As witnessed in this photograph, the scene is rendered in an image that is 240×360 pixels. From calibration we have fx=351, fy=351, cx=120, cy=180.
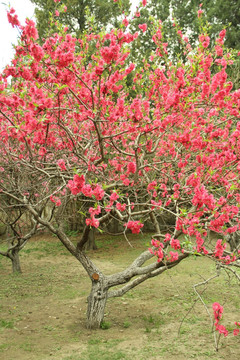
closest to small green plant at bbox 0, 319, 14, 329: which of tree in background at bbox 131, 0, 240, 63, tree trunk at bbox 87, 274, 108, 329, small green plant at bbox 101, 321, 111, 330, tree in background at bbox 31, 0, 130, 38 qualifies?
tree trunk at bbox 87, 274, 108, 329

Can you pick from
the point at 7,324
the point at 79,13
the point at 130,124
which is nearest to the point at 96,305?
the point at 7,324

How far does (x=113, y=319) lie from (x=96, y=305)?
58cm

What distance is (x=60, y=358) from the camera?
4.29 m

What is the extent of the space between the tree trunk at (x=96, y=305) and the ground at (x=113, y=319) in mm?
114

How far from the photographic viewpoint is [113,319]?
566cm

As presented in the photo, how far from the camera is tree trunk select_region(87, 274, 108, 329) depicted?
5246 millimetres

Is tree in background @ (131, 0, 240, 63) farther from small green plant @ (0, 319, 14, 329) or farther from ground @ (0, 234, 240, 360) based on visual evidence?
small green plant @ (0, 319, 14, 329)

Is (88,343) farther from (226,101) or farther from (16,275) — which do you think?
(16,275)

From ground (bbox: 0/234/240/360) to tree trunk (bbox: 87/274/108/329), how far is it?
4.5 inches

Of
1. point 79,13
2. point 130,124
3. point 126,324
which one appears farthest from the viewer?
point 79,13

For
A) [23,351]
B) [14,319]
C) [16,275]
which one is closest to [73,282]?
[16,275]

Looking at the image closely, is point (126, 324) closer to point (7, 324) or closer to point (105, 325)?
point (105, 325)

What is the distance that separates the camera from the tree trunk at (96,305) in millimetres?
5246

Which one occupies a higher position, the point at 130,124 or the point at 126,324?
the point at 130,124
